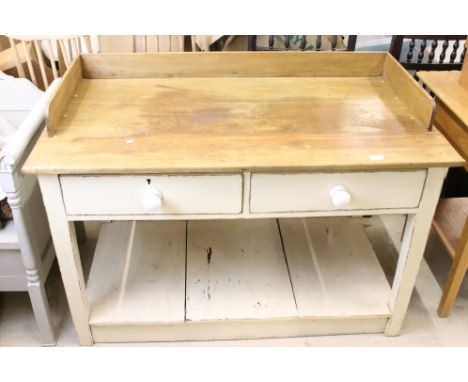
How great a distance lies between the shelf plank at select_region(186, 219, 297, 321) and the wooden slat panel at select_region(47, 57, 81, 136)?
631 mm

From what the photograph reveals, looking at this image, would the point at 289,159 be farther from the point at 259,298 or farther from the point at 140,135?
the point at 259,298

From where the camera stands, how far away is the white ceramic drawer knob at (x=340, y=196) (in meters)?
1.21

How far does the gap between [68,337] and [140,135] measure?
718 mm

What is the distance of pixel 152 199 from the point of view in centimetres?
118

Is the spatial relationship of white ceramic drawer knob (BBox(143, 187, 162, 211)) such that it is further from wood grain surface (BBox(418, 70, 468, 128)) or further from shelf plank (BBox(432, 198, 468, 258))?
shelf plank (BBox(432, 198, 468, 258))

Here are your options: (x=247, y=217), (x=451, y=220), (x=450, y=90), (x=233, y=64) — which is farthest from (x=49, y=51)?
(x=451, y=220)

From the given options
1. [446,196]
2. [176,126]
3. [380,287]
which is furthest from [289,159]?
[446,196]

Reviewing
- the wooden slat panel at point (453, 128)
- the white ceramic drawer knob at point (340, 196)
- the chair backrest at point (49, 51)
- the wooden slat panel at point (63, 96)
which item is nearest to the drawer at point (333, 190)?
the white ceramic drawer knob at point (340, 196)

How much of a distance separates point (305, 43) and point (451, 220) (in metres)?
0.90

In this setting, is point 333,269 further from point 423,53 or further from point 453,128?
point 423,53

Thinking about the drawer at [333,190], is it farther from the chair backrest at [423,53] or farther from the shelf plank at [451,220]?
the chair backrest at [423,53]

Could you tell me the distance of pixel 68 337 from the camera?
5.11 ft

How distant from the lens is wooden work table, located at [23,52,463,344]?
1199 mm

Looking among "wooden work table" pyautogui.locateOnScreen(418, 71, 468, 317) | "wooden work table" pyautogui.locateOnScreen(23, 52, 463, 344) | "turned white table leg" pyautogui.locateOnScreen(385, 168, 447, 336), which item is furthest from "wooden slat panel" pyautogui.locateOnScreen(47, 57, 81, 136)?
"wooden work table" pyautogui.locateOnScreen(418, 71, 468, 317)
